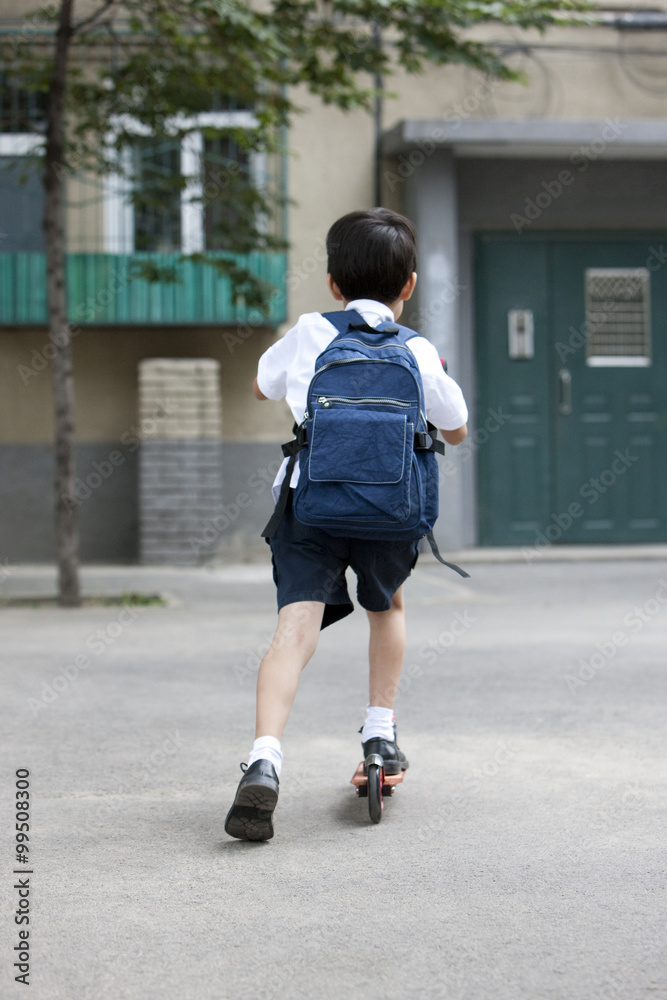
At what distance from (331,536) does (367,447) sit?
34cm

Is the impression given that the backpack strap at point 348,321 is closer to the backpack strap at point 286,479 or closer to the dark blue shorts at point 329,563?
the backpack strap at point 286,479

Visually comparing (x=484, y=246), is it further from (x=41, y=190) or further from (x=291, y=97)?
(x=41, y=190)

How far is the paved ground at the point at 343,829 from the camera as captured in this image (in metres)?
2.49

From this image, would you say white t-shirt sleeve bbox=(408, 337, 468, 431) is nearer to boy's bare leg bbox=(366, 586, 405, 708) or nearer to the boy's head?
the boy's head

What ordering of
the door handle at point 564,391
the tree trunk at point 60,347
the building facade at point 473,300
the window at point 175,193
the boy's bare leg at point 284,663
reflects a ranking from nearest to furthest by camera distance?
the boy's bare leg at point 284,663, the tree trunk at point 60,347, the window at point 175,193, the building facade at point 473,300, the door handle at point 564,391

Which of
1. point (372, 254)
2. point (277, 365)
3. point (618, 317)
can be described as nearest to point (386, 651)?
point (277, 365)

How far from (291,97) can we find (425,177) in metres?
1.53

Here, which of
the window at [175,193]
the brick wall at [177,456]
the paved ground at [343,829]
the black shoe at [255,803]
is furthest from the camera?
the window at [175,193]

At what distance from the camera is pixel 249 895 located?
2.91 meters

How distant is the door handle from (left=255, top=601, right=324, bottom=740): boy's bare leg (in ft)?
29.9

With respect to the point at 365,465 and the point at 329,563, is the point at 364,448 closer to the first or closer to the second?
the point at 365,465

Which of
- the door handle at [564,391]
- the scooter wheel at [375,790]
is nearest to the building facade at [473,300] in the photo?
the door handle at [564,391]

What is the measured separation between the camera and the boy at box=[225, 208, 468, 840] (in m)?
3.43

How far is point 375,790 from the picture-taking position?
11.4 ft
